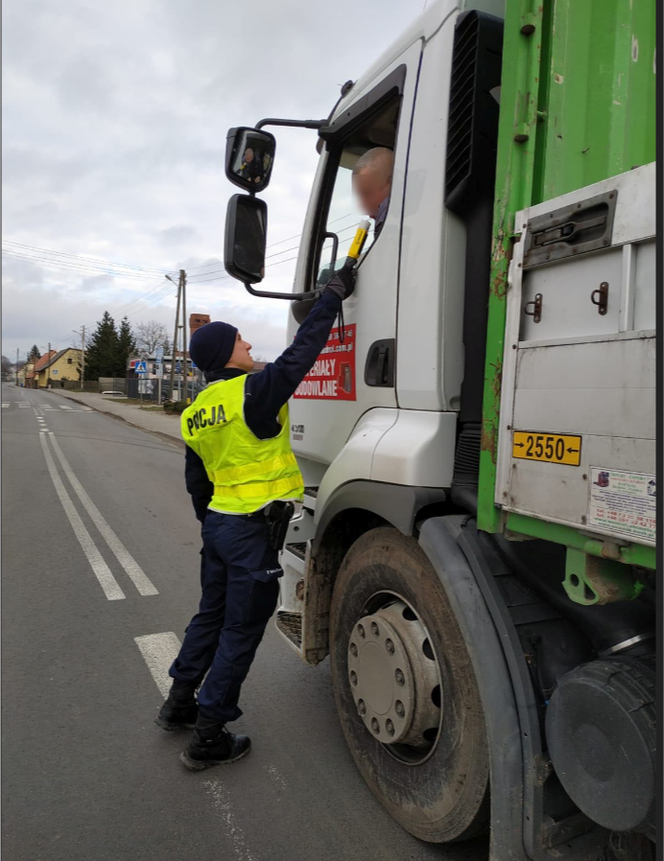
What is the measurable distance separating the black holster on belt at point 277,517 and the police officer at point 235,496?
0.7 inches

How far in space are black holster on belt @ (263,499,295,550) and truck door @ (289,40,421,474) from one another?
0.32m

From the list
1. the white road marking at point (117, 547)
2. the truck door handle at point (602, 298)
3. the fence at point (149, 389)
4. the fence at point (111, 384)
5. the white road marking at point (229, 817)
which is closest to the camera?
the truck door handle at point (602, 298)

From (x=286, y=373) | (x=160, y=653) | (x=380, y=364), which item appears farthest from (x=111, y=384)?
(x=380, y=364)

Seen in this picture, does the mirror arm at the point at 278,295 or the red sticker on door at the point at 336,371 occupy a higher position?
the mirror arm at the point at 278,295

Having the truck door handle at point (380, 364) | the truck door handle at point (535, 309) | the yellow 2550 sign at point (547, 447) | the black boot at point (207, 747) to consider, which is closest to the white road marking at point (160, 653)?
the black boot at point (207, 747)

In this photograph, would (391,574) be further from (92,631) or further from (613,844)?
(92,631)

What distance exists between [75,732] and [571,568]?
99.5 inches

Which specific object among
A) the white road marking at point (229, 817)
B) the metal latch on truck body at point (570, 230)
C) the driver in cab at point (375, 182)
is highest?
the driver in cab at point (375, 182)

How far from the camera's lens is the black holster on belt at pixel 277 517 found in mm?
2625

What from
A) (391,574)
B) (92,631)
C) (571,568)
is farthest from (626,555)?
(92,631)

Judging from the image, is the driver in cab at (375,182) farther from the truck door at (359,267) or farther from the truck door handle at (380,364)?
the truck door handle at (380,364)

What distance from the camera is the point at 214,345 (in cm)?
275

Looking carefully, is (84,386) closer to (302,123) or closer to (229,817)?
(302,123)

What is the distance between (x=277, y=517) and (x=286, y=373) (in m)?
0.64
